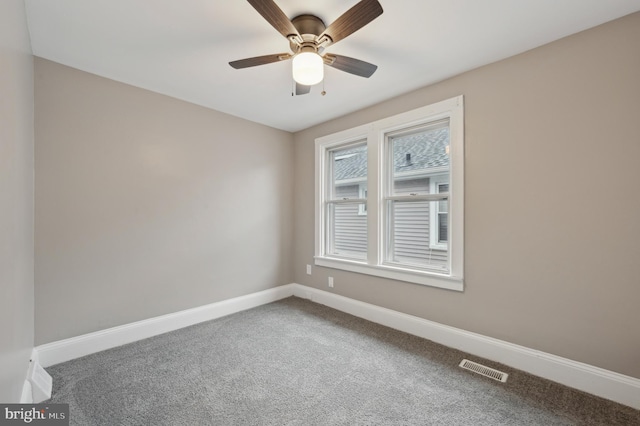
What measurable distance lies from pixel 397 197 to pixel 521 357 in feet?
5.69

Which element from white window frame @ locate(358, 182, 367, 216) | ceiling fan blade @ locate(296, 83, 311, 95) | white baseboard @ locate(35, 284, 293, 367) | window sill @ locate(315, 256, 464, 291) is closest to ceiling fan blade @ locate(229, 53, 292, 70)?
ceiling fan blade @ locate(296, 83, 311, 95)

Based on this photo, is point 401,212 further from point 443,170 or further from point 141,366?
point 141,366

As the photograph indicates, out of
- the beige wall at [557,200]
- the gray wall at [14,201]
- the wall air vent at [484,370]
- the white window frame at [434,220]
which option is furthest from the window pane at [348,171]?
the gray wall at [14,201]

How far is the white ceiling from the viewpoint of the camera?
1688mm

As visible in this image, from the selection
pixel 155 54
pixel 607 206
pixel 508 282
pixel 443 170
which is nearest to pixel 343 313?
pixel 508 282

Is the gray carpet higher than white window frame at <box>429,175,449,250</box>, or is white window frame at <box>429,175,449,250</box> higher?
white window frame at <box>429,175,449,250</box>

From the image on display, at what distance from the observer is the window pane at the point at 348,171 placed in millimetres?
3447

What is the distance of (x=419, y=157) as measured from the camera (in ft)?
9.53

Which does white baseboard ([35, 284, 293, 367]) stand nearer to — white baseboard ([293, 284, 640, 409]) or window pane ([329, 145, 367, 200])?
white baseboard ([293, 284, 640, 409])

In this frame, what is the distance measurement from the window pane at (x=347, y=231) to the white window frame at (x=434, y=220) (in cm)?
85

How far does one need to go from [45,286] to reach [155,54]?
2072 mm

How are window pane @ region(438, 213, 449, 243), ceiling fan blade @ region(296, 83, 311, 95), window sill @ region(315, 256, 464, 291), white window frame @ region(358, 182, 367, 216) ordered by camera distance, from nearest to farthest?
ceiling fan blade @ region(296, 83, 311, 95) → window sill @ region(315, 256, 464, 291) → window pane @ region(438, 213, 449, 243) → white window frame @ region(358, 182, 367, 216)

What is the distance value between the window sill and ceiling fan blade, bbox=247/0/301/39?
2.32 metres

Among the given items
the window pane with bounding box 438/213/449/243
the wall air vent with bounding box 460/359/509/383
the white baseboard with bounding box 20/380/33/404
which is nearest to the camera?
the white baseboard with bounding box 20/380/33/404
